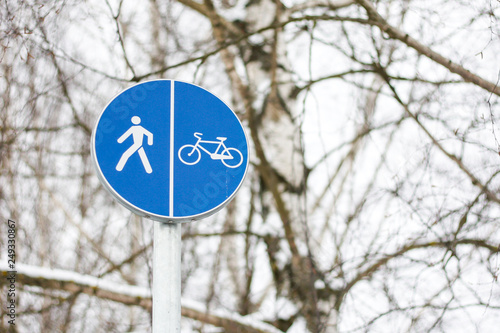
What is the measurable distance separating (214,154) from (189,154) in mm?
79

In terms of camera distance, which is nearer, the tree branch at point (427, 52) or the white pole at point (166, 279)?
the white pole at point (166, 279)

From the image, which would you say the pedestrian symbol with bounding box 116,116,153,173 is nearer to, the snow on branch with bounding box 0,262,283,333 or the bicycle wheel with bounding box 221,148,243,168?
the bicycle wheel with bounding box 221,148,243,168

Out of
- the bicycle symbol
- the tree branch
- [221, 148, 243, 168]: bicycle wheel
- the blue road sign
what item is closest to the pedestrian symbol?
the blue road sign

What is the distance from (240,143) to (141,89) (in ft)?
1.18

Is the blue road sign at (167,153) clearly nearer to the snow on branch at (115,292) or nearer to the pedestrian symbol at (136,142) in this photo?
the pedestrian symbol at (136,142)

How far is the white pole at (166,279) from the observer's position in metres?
1.52

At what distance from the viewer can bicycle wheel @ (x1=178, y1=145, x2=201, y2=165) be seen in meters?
1.67

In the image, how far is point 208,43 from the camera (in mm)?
4398

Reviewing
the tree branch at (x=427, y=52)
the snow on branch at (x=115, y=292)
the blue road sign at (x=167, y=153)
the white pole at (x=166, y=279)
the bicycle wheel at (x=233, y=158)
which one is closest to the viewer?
the white pole at (x=166, y=279)

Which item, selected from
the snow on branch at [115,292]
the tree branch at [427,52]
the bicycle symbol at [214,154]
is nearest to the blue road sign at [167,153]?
the bicycle symbol at [214,154]

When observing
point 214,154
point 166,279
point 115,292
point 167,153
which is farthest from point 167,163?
point 115,292

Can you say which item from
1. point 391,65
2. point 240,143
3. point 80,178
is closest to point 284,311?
point 391,65

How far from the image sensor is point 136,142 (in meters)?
1.66

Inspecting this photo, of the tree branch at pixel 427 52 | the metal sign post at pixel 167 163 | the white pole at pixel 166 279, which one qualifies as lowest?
the white pole at pixel 166 279
